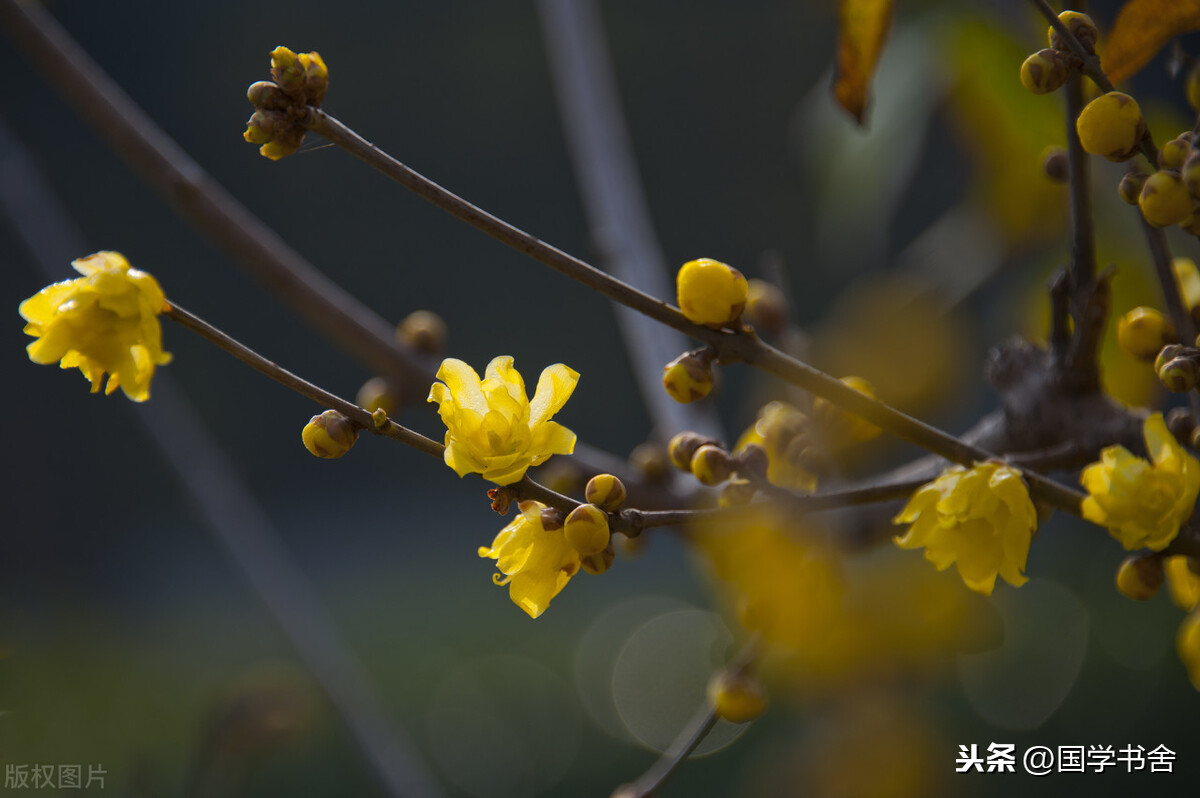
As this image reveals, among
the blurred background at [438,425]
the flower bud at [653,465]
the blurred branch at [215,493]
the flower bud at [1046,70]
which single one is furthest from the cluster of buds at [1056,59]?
the blurred background at [438,425]

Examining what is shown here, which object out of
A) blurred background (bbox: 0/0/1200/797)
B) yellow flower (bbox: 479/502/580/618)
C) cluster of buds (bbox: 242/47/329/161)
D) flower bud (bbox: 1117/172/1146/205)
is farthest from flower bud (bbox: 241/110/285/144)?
blurred background (bbox: 0/0/1200/797)

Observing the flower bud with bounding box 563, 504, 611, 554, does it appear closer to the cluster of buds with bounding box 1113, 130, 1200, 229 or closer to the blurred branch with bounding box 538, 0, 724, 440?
the cluster of buds with bounding box 1113, 130, 1200, 229

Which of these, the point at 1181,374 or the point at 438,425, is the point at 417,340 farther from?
the point at 438,425

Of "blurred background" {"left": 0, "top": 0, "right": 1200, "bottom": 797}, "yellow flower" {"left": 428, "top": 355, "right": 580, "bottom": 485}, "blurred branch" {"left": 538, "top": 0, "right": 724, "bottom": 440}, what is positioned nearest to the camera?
"yellow flower" {"left": 428, "top": 355, "right": 580, "bottom": 485}

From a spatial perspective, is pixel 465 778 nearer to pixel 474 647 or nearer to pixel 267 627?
pixel 474 647

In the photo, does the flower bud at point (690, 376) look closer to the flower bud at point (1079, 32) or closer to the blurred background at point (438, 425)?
the flower bud at point (1079, 32)
